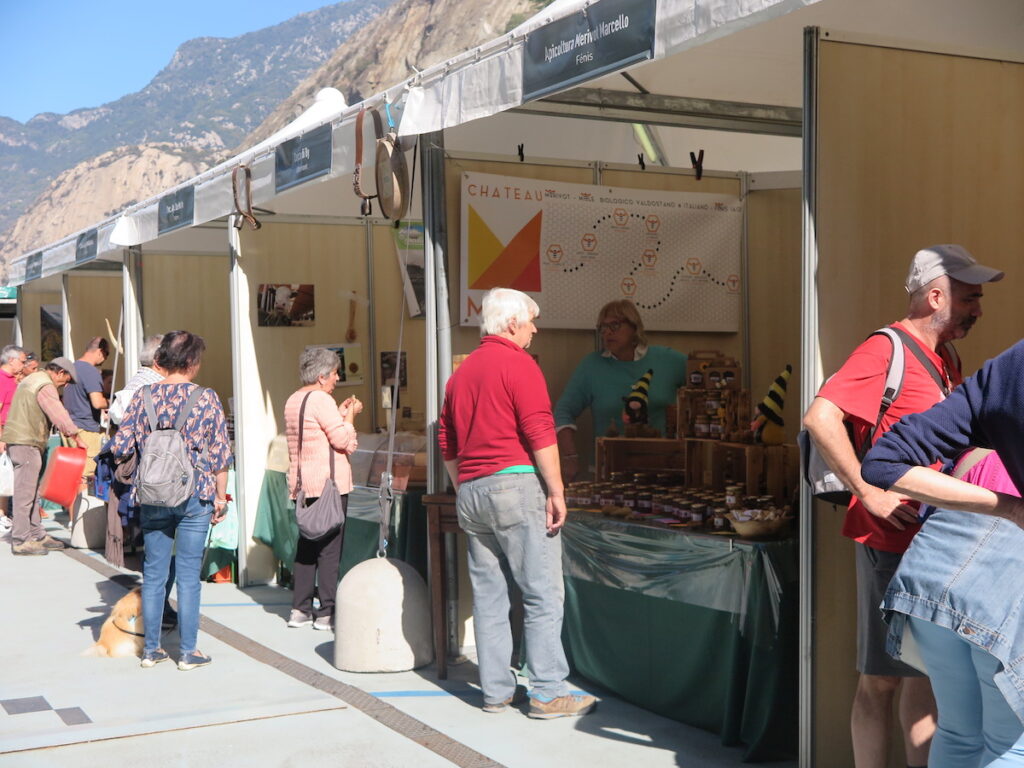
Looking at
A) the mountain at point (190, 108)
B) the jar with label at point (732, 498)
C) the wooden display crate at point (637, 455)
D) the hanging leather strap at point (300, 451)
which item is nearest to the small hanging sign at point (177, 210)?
the hanging leather strap at point (300, 451)

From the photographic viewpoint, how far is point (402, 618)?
545 centimetres

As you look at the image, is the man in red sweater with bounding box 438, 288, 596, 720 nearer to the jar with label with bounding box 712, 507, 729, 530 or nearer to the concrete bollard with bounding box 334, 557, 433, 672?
the jar with label with bounding box 712, 507, 729, 530

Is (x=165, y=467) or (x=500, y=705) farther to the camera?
(x=165, y=467)

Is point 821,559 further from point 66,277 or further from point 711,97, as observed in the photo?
point 66,277

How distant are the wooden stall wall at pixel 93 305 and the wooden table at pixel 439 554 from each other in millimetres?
7765

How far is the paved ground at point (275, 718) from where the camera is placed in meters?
4.34

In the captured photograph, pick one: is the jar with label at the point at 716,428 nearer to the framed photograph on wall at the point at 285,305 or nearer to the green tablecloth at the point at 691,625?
the green tablecloth at the point at 691,625

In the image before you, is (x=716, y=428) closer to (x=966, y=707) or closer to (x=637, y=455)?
(x=637, y=455)

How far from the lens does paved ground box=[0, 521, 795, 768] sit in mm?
4340

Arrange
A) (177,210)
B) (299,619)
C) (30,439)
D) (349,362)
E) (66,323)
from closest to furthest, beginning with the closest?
(299,619), (177,210), (349,362), (30,439), (66,323)

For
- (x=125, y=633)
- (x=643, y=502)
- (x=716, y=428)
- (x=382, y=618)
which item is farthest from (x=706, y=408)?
(x=125, y=633)

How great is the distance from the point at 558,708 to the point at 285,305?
4.13 m

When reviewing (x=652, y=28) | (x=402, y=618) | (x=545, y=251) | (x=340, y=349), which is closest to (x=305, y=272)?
(x=340, y=349)

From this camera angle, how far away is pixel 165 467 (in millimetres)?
5273
